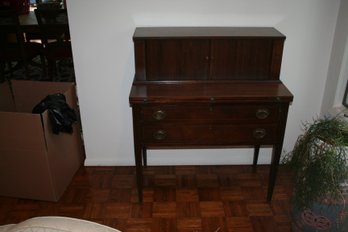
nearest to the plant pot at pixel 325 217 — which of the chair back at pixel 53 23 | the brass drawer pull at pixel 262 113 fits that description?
the brass drawer pull at pixel 262 113

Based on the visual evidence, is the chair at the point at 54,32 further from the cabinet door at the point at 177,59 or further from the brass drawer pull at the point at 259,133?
the brass drawer pull at the point at 259,133

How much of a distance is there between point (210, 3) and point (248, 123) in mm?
755

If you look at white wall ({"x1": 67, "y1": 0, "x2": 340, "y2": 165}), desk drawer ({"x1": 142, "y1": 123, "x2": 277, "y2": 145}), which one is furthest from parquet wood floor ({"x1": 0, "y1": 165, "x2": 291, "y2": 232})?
desk drawer ({"x1": 142, "y1": 123, "x2": 277, "y2": 145})

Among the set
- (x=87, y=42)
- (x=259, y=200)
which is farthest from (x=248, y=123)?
(x=87, y=42)

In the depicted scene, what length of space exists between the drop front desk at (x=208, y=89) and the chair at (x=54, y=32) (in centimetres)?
192

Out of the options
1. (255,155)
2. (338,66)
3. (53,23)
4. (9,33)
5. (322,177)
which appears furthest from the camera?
(9,33)

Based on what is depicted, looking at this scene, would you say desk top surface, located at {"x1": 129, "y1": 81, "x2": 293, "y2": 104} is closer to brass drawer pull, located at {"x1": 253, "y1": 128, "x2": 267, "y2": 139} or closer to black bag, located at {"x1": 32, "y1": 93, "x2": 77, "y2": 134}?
brass drawer pull, located at {"x1": 253, "y1": 128, "x2": 267, "y2": 139}

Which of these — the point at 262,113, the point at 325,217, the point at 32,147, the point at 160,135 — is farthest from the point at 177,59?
the point at 325,217

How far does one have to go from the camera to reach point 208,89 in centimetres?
183

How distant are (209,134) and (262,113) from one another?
0.31 m

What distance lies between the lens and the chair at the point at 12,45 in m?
3.51

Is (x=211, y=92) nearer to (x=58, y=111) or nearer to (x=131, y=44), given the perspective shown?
(x=131, y=44)

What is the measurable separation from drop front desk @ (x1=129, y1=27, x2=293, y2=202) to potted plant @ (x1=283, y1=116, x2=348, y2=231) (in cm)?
24

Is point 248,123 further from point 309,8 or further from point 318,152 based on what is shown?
point 309,8
